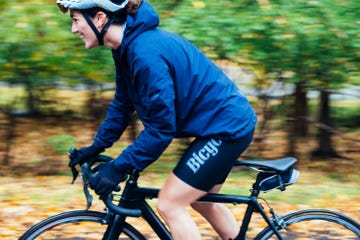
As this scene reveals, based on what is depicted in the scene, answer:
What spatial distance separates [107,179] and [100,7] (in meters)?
0.82

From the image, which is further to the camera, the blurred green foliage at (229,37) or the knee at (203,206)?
the blurred green foliage at (229,37)

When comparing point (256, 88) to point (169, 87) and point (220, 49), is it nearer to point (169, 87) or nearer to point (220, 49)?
point (220, 49)

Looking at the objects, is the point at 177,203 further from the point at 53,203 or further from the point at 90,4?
the point at 53,203

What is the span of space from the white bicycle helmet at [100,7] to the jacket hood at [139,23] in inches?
2.5

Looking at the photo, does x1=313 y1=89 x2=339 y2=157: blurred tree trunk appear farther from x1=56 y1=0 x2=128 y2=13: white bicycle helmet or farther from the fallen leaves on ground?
x1=56 y1=0 x2=128 y2=13: white bicycle helmet

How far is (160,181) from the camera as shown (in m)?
7.44

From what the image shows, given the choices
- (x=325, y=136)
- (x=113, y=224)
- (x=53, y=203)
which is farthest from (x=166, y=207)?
(x=325, y=136)

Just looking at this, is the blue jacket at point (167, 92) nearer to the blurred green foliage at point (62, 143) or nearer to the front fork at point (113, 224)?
the front fork at point (113, 224)

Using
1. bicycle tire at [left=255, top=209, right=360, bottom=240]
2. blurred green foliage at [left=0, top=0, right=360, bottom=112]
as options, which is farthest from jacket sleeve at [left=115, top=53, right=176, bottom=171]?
blurred green foliage at [left=0, top=0, right=360, bottom=112]

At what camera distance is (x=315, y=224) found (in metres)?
4.07

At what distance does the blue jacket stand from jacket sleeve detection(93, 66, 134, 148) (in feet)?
0.15

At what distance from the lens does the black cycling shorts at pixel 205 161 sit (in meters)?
3.65

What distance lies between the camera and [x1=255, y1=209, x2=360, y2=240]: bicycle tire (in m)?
3.93

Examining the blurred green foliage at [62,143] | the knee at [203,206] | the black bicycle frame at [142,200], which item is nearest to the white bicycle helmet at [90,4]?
the black bicycle frame at [142,200]
